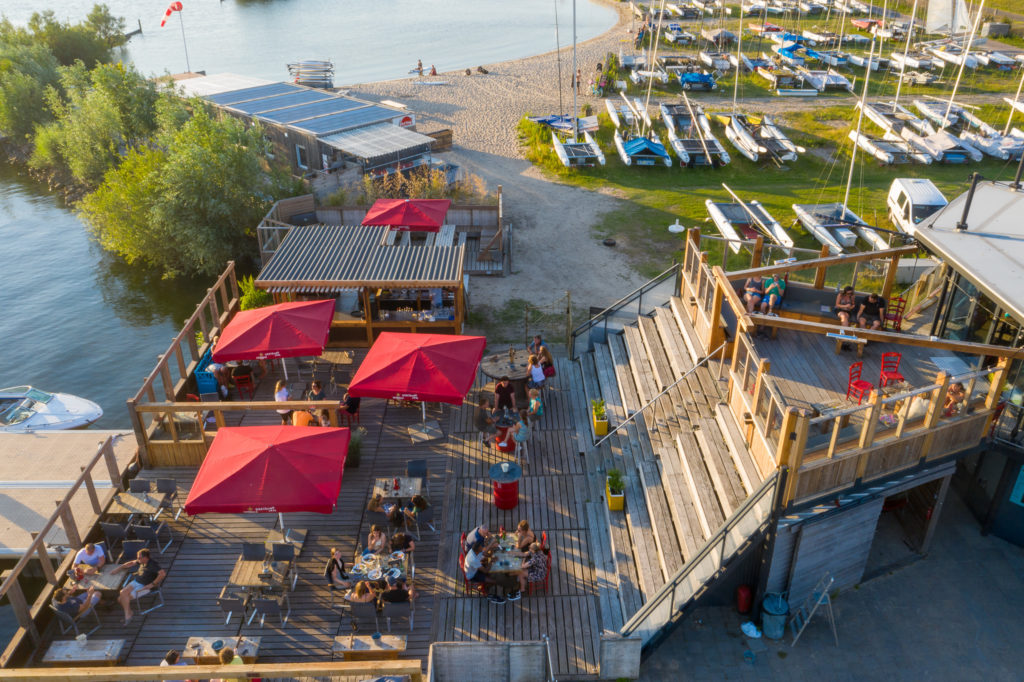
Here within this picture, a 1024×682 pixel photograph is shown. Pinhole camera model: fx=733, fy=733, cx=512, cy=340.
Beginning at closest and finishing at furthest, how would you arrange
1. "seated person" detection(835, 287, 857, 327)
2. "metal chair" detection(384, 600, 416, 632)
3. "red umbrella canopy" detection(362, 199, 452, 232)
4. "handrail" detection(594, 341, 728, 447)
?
"metal chair" detection(384, 600, 416, 632)
"handrail" detection(594, 341, 728, 447)
"seated person" detection(835, 287, 857, 327)
"red umbrella canopy" detection(362, 199, 452, 232)

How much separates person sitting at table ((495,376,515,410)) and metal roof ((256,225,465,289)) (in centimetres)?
403

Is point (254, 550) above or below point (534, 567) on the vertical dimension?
above

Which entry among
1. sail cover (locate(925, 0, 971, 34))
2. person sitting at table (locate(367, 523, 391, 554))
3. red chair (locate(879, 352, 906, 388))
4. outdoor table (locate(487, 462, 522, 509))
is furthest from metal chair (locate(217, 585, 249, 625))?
sail cover (locate(925, 0, 971, 34))

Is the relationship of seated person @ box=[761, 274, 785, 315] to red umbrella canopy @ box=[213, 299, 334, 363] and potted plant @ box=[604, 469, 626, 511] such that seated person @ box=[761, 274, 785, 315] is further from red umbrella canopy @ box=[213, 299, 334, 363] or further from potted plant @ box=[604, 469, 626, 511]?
red umbrella canopy @ box=[213, 299, 334, 363]

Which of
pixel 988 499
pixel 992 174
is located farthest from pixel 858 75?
pixel 988 499

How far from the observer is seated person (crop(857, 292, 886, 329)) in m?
15.6

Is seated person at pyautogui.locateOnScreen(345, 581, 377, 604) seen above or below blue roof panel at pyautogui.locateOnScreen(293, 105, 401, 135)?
below

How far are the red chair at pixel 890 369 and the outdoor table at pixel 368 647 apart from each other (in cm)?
985

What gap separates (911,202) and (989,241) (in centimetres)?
1470

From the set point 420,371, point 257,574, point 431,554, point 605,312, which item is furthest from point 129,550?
point 605,312

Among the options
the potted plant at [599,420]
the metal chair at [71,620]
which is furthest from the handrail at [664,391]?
the metal chair at [71,620]

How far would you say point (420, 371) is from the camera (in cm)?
1522

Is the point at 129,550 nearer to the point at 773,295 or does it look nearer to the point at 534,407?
the point at 534,407

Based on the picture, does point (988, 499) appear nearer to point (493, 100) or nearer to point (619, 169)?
point (619, 169)
